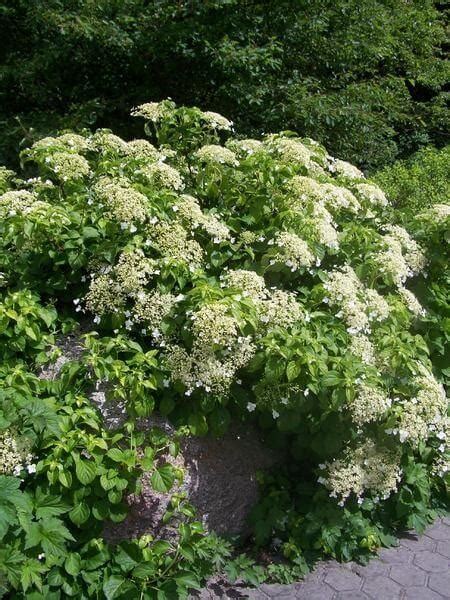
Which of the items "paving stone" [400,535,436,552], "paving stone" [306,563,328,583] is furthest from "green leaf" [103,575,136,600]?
"paving stone" [400,535,436,552]

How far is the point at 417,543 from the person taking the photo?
346cm

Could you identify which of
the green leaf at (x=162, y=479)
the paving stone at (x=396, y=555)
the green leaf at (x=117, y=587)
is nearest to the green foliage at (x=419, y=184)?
the paving stone at (x=396, y=555)

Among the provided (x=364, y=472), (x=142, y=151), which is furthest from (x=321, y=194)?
(x=364, y=472)

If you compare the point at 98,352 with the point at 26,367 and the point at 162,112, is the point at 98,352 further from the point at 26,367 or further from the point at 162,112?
the point at 162,112

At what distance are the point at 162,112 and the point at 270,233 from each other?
1.12m

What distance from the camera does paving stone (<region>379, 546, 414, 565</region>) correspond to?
130 inches

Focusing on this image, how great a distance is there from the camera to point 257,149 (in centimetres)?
414

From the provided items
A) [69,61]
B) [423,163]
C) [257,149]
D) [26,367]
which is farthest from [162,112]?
[423,163]

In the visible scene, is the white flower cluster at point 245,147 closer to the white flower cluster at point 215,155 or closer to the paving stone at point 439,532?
the white flower cluster at point 215,155

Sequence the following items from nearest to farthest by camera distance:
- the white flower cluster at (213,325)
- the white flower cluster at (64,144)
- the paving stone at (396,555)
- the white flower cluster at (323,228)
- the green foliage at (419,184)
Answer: the white flower cluster at (213,325) < the paving stone at (396,555) < the white flower cluster at (323,228) < the white flower cluster at (64,144) < the green foliage at (419,184)

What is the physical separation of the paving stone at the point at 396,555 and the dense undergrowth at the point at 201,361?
6 cm

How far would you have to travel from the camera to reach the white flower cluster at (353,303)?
3240 millimetres

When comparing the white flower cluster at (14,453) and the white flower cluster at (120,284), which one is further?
the white flower cluster at (120,284)

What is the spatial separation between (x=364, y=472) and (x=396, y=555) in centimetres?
48
